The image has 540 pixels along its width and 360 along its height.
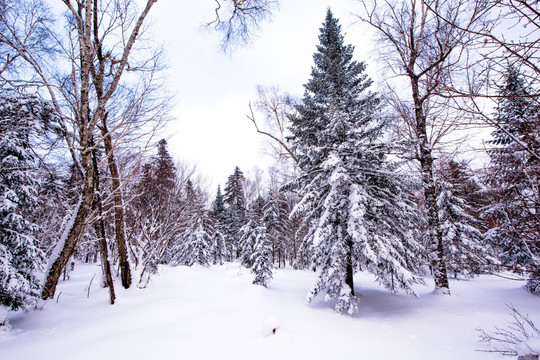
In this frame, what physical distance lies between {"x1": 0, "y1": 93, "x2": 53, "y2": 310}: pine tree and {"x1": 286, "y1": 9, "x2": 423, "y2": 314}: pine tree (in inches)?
261

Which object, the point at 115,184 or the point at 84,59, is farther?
the point at 115,184

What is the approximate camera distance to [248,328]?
5043 millimetres

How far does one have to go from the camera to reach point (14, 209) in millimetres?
5078

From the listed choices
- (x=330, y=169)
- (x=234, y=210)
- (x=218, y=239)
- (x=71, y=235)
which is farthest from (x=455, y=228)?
(x=234, y=210)

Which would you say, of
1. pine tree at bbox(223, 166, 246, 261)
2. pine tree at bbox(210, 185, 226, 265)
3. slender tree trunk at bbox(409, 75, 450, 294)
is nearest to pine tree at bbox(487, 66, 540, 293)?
slender tree trunk at bbox(409, 75, 450, 294)

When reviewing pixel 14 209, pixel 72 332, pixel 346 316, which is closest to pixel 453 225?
pixel 346 316

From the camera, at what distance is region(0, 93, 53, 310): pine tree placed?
490 centimetres

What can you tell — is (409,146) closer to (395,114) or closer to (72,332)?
(395,114)

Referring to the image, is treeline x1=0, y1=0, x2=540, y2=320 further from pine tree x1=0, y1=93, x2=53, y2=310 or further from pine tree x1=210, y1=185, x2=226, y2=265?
pine tree x1=210, y1=185, x2=226, y2=265

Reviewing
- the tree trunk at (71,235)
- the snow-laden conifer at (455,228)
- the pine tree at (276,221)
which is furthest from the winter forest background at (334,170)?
the pine tree at (276,221)

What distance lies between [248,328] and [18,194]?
613 cm

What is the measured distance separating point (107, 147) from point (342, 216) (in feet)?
25.4

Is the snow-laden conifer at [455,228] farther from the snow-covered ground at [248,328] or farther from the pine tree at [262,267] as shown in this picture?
the pine tree at [262,267]

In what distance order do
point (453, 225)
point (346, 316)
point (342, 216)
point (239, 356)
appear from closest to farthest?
point (239, 356) → point (346, 316) → point (342, 216) → point (453, 225)
